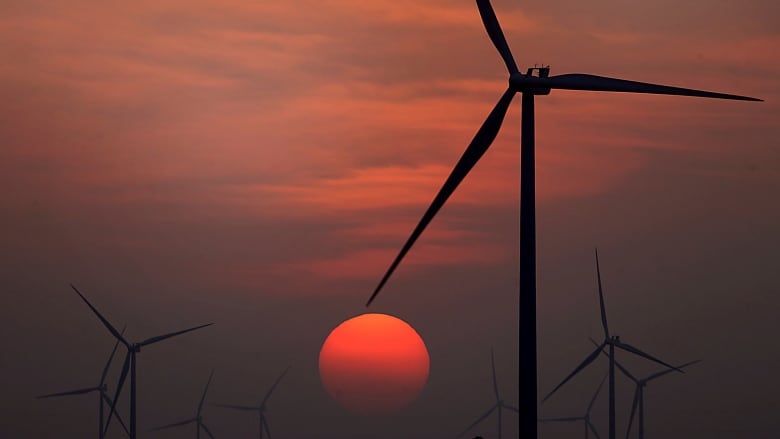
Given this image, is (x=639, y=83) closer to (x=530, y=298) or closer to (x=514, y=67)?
(x=514, y=67)

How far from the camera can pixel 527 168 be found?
184ft

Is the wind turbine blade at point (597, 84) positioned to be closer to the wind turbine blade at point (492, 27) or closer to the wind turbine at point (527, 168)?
the wind turbine at point (527, 168)

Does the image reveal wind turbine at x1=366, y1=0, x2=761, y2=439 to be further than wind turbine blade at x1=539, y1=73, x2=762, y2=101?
No

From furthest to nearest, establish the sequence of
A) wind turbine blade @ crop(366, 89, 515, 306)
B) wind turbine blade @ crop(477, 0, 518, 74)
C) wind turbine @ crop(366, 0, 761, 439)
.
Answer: wind turbine blade @ crop(477, 0, 518, 74) → wind turbine blade @ crop(366, 89, 515, 306) → wind turbine @ crop(366, 0, 761, 439)

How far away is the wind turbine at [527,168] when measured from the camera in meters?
53.3

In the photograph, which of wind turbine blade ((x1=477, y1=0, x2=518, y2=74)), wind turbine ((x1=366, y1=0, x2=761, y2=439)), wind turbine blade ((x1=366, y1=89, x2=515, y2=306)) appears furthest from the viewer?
wind turbine blade ((x1=477, y1=0, x2=518, y2=74))

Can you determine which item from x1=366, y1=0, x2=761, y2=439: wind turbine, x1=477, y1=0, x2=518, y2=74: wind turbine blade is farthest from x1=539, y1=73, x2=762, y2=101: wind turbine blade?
x1=477, y1=0, x2=518, y2=74: wind turbine blade

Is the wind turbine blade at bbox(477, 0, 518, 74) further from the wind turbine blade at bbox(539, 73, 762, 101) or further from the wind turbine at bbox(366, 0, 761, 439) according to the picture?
the wind turbine blade at bbox(539, 73, 762, 101)

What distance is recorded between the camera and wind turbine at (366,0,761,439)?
175 feet

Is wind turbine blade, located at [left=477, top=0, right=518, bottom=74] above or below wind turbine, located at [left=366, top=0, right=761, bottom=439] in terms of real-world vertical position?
above

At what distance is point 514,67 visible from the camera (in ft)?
201

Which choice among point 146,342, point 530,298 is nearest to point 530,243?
point 530,298

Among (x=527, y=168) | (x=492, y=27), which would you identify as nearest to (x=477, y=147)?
(x=527, y=168)

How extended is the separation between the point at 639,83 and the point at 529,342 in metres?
→ 11.9
